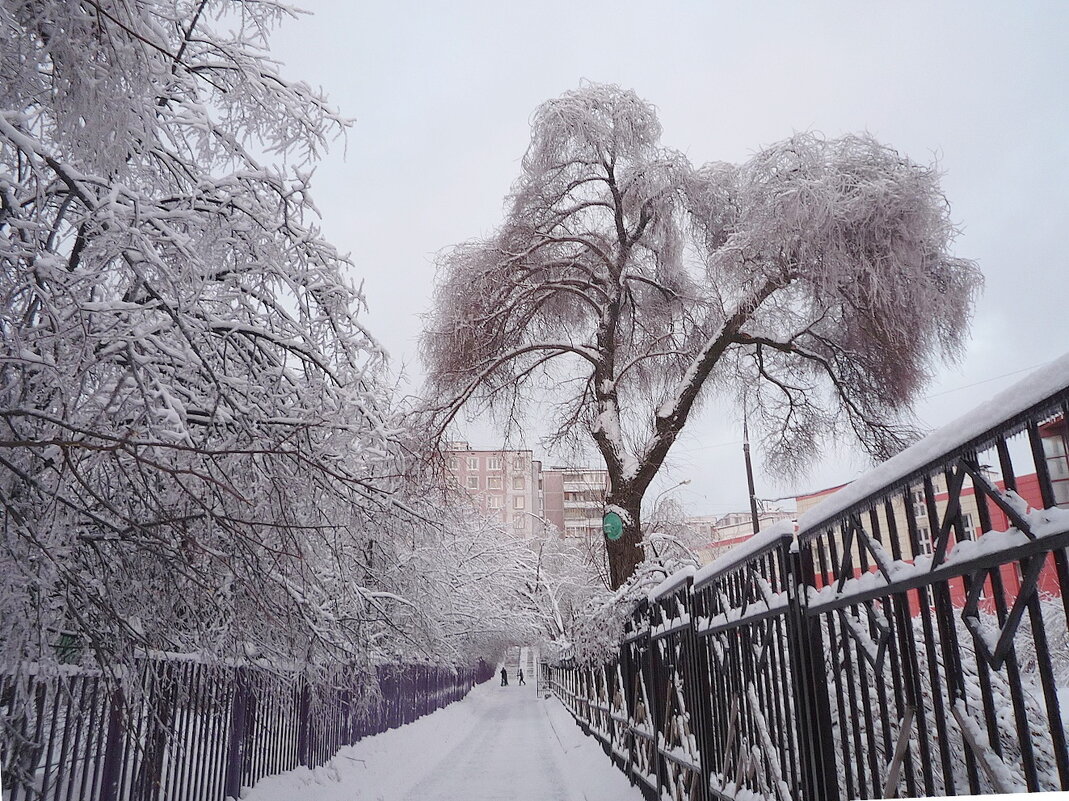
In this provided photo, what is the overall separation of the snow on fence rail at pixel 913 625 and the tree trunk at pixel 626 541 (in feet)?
10.7

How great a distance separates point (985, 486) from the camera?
1.17 m

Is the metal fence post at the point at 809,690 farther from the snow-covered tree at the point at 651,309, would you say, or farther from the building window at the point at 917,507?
the snow-covered tree at the point at 651,309

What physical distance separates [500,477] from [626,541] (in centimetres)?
152

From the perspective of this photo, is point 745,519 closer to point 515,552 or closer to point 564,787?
point 564,787

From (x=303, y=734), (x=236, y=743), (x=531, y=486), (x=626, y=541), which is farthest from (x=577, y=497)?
(x=236, y=743)

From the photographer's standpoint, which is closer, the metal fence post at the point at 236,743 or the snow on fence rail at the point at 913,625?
the snow on fence rail at the point at 913,625

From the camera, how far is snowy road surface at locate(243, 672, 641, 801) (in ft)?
17.1

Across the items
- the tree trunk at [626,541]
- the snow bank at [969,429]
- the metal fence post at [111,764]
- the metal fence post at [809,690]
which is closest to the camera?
the snow bank at [969,429]

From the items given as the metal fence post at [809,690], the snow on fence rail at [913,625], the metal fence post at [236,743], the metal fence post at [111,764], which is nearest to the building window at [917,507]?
the snow on fence rail at [913,625]

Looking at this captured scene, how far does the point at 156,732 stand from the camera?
3021 millimetres

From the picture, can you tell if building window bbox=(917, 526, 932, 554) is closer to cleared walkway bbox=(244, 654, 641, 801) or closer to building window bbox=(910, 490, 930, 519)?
building window bbox=(910, 490, 930, 519)

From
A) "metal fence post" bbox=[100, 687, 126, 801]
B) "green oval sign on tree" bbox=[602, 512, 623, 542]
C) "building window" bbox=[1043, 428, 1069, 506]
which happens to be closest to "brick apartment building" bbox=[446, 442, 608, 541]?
"green oval sign on tree" bbox=[602, 512, 623, 542]

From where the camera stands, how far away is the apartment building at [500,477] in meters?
6.20

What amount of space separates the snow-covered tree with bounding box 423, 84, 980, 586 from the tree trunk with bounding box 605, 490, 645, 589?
1 centimetres
